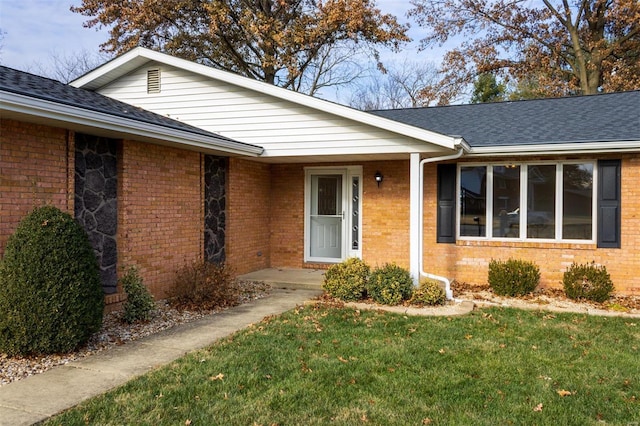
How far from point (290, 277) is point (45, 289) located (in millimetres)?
5505

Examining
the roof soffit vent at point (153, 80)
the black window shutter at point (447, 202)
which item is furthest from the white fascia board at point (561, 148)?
the roof soffit vent at point (153, 80)

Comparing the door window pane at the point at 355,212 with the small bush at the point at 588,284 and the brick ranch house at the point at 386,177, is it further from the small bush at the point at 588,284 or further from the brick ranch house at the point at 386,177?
the small bush at the point at 588,284

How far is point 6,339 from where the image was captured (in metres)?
4.63

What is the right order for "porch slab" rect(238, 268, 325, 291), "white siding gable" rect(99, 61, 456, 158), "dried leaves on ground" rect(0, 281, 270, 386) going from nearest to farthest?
"dried leaves on ground" rect(0, 281, 270, 386), "white siding gable" rect(99, 61, 456, 158), "porch slab" rect(238, 268, 325, 291)

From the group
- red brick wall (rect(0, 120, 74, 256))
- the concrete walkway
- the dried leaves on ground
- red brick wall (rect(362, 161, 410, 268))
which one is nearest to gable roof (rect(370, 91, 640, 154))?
red brick wall (rect(362, 161, 410, 268))

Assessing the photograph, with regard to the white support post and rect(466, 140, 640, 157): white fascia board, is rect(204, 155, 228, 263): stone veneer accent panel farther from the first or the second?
rect(466, 140, 640, 157): white fascia board

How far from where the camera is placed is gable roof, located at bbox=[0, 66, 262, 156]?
4.87 metres

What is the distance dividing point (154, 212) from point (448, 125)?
254 inches

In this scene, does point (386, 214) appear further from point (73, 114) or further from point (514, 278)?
point (73, 114)

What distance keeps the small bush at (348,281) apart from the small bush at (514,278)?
2288 millimetres

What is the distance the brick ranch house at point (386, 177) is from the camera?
7770mm

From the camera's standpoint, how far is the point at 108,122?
586cm

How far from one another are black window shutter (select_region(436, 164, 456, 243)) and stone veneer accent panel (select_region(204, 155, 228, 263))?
14.2ft

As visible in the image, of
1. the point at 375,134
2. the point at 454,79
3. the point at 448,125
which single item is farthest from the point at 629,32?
the point at 375,134
